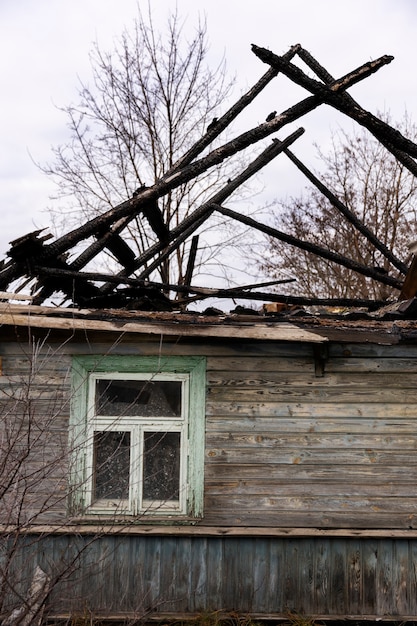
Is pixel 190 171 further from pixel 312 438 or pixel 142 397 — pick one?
pixel 312 438

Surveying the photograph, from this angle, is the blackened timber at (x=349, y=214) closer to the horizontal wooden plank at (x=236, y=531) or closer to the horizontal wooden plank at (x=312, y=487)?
the horizontal wooden plank at (x=312, y=487)

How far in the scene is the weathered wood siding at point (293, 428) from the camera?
20.7 ft

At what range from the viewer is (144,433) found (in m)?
6.34

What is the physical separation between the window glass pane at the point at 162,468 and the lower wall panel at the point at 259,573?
1.23 feet

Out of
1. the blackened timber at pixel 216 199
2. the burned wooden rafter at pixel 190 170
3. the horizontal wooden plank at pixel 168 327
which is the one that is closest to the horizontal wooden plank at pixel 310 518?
the horizontal wooden plank at pixel 168 327

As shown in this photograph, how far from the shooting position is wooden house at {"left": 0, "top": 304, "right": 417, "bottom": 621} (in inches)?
244

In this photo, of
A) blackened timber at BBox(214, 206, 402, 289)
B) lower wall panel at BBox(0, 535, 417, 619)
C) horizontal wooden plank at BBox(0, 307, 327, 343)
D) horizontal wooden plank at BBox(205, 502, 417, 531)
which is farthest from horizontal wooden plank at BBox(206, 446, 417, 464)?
blackened timber at BBox(214, 206, 402, 289)

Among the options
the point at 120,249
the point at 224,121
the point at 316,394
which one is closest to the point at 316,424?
the point at 316,394

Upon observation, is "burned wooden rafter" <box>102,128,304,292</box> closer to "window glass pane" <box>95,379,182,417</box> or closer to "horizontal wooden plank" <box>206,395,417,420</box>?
"window glass pane" <box>95,379,182,417</box>

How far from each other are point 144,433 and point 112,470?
0.44 meters

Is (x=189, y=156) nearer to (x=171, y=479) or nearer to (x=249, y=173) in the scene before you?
(x=249, y=173)

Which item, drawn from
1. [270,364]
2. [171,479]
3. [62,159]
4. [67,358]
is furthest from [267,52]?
[62,159]

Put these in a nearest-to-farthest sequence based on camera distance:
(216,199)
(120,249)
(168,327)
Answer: (168,327)
(120,249)
(216,199)

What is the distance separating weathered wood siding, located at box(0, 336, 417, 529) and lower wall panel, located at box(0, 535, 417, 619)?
0.69 feet
